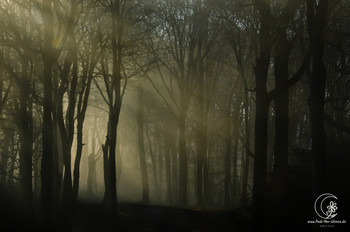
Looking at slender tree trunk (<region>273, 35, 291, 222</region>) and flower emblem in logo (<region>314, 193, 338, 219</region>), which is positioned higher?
slender tree trunk (<region>273, 35, 291, 222</region>)

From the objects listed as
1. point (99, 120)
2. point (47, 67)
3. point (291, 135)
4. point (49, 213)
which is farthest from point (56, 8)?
point (99, 120)

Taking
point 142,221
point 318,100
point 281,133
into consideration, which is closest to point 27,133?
point 142,221

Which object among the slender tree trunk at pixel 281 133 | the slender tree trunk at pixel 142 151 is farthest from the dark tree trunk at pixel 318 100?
the slender tree trunk at pixel 142 151

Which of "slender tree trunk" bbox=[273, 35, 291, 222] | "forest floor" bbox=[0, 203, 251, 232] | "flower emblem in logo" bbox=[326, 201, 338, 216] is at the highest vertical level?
"slender tree trunk" bbox=[273, 35, 291, 222]

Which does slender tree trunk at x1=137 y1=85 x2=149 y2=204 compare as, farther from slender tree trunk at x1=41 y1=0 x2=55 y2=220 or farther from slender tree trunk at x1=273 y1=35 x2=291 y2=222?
slender tree trunk at x1=273 y1=35 x2=291 y2=222

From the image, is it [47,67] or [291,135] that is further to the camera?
[291,135]

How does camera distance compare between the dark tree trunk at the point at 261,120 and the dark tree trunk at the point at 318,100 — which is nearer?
the dark tree trunk at the point at 318,100

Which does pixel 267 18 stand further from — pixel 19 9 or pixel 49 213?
pixel 19 9

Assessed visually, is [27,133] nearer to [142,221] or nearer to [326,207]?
[142,221]

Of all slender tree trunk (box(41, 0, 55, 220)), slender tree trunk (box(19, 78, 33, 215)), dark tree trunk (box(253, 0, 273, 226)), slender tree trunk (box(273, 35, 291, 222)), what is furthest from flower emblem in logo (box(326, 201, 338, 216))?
slender tree trunk (box(19, 78, 33, 215))

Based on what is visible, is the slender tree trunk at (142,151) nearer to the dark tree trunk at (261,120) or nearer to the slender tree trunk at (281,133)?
the slender tree trunk at (281,133)

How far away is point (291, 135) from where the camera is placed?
3369 cm

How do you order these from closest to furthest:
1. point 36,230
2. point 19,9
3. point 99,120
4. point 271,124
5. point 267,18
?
point 267,18, point 36,230, point 19,9, point 271,124, point 99,120

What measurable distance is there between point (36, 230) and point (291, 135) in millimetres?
22765
